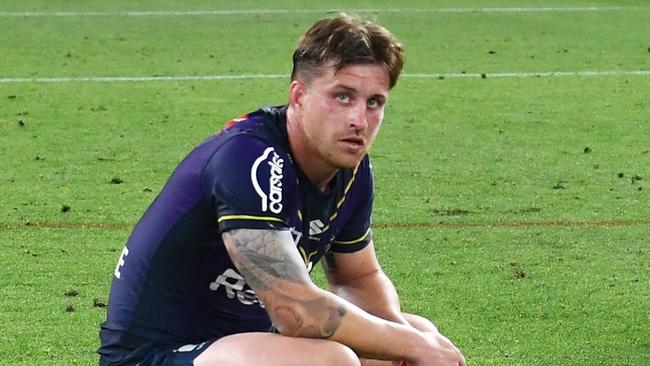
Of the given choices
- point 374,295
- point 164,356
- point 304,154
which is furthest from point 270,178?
point 374,295

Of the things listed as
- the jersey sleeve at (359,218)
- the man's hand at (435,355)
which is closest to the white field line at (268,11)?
the jersey sleeve at (359,218)

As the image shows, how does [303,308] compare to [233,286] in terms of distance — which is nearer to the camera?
[303,308]

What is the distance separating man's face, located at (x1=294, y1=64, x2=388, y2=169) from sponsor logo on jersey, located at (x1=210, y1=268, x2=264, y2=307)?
467 mm

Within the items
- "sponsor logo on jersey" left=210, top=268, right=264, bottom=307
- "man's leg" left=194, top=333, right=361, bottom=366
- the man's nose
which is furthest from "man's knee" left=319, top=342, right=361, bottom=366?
the man's nose

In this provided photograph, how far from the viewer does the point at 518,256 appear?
287 inches

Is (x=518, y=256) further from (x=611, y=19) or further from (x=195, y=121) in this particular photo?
(x=611, y=19)

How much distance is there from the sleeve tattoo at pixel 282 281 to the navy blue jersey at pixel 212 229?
0.15 ft

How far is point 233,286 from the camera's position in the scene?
4215 millimetres

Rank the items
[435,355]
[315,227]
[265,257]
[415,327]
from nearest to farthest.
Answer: [265,257] < [435,355] < [315,227] < [415,327]

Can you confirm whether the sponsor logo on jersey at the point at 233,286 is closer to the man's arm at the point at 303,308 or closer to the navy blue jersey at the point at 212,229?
the navy blue jersey at the point at 212,229

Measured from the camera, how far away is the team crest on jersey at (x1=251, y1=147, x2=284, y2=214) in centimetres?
395

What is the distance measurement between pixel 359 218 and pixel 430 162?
5115 millimetres

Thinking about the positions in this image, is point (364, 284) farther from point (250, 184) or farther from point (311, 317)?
point (250, 184)

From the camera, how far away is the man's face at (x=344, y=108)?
3.99 meters
